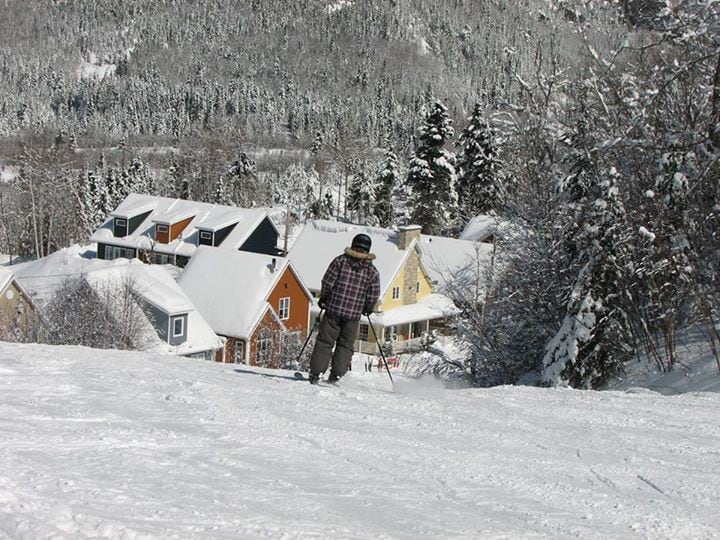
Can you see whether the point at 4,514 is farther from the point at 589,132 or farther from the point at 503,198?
the point at 503,198

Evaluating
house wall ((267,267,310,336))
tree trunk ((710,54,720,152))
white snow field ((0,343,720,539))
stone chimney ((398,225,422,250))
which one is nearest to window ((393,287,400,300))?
stone chimney ((398,225,422,250))

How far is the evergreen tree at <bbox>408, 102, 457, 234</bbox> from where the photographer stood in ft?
185

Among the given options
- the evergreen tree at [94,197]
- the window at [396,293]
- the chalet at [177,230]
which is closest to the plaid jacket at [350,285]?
the window at [396,293]

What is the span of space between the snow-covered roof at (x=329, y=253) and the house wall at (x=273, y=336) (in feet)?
27.5

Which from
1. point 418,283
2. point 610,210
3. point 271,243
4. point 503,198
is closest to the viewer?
point 610,210

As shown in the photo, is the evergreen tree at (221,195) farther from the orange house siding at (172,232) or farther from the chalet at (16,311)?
the chalet at (16,311)

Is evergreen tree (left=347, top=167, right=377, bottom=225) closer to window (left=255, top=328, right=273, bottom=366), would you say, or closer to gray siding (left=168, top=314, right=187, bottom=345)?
window (left=255, top=328, right=273, bottom=366)

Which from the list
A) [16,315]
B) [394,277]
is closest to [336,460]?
[16,315]

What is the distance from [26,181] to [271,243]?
60.6 feet

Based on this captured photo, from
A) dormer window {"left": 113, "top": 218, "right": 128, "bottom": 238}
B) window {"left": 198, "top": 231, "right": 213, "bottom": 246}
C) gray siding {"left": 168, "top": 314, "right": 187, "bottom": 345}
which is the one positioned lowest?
gray siding {"left": 168, "top": 314, "right": 187, "bottom": 345}

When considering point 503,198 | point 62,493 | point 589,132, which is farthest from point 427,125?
point 62,493

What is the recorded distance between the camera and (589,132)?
12953 mm

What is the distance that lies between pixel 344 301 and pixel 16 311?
85.4 feet

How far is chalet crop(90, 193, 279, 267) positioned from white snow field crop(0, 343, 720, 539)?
4899 centimetres
